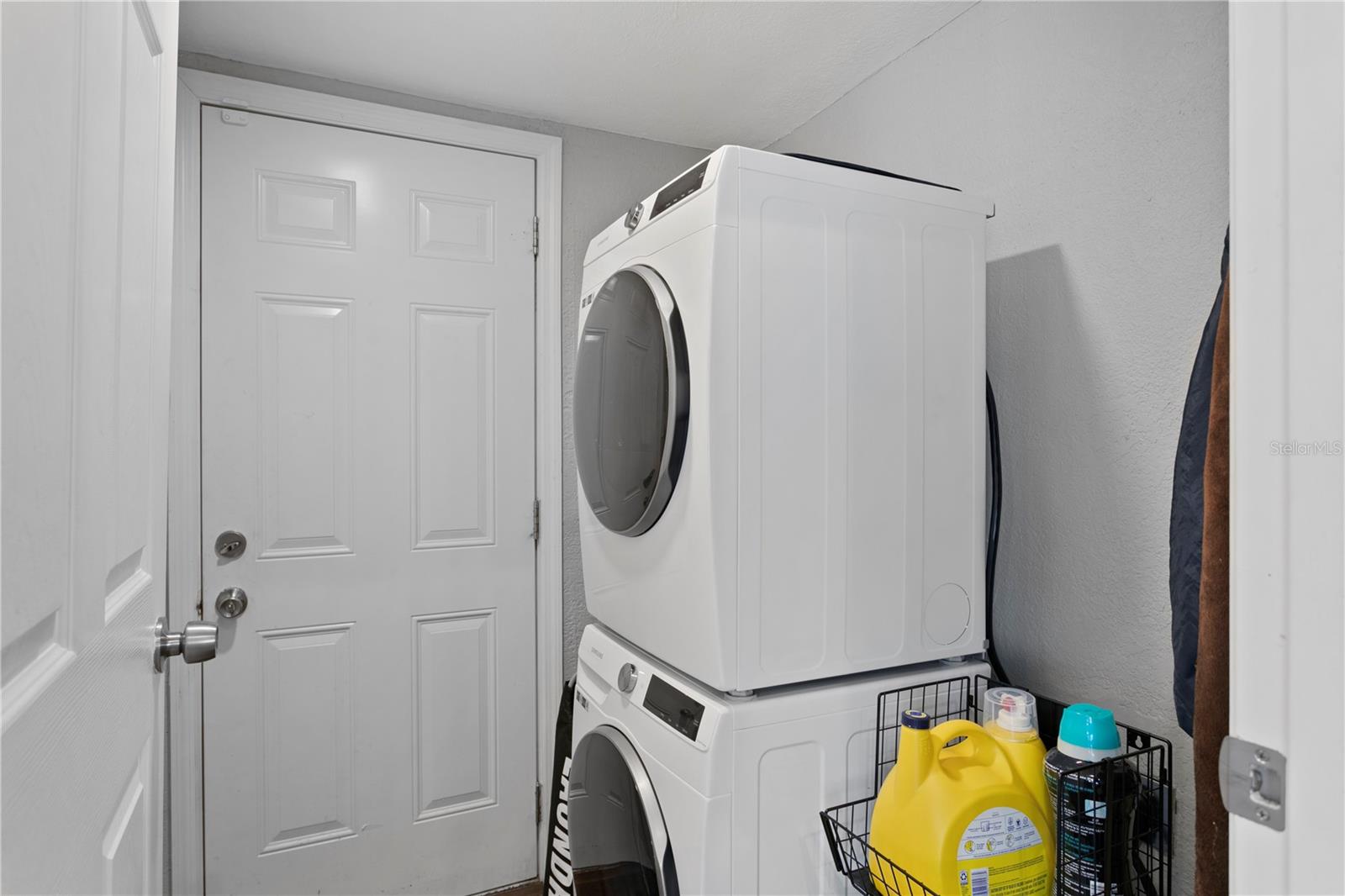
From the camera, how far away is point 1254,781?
0.50 meters

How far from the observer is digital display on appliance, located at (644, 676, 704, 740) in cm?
119

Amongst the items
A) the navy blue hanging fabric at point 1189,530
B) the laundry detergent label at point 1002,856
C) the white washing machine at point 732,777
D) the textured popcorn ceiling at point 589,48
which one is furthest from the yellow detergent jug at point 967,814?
the textured popcorn ceiling at point 589,48

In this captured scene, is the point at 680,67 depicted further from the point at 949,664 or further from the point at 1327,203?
the point at 1327,203

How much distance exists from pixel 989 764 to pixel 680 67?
5.80 ft

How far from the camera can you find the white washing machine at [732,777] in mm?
1132

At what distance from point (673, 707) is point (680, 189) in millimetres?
897

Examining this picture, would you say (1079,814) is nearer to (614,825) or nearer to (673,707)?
(673,707)

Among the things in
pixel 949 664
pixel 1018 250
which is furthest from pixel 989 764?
pixel 1018 250

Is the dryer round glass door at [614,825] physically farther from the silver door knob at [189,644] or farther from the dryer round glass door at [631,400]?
the silver door knob at [189,644]

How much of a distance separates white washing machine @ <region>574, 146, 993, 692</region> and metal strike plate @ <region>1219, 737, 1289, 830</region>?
28.0 inches

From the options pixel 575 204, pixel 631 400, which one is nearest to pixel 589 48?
pixel 575 204

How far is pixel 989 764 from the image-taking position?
110 cm

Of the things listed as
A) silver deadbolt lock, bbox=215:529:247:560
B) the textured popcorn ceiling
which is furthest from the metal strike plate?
silver deadbolt lock, bbox=215:529:247:560

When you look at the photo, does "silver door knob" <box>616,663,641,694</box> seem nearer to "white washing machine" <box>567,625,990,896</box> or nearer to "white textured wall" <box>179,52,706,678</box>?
"white washing machine" <box>567,625,990,896</box>
